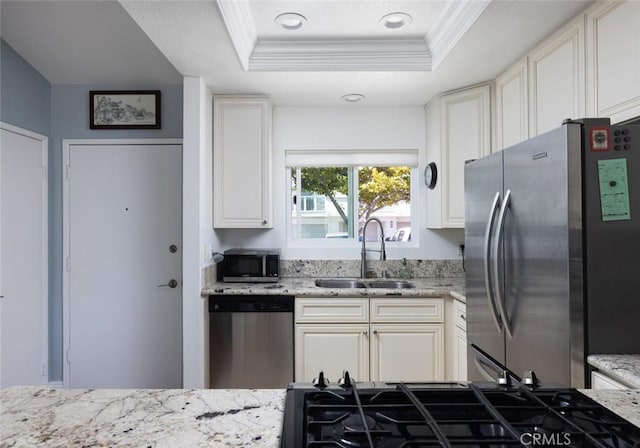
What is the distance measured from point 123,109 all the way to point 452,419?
10.2 ft

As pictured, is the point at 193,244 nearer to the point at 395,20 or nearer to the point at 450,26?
the point at 395,20

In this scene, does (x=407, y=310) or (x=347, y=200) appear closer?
(x=407, y=310)

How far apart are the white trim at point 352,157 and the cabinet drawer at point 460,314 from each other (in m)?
1.28

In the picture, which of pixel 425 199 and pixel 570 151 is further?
pixel 425 199

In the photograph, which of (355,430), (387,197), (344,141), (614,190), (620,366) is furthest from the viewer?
(387,197)

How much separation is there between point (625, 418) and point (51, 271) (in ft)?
11.4

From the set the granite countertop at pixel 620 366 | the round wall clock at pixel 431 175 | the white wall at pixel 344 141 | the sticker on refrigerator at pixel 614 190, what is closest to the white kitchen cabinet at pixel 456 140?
the round wall clock at pixel 431 175

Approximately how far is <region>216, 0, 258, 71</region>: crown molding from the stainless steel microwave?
4.30 feet

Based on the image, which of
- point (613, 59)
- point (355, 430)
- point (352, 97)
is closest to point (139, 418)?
point (355, 430)

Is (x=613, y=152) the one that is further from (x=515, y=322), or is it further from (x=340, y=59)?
(x=340, y=59)

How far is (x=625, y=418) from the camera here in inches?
26.4

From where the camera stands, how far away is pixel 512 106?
2.29 metres

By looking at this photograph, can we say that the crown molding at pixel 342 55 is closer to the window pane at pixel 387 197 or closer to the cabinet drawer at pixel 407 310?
the window pane at pixel 387 197

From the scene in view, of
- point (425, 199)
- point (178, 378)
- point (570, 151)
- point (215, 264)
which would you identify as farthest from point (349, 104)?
point (178, 378)
